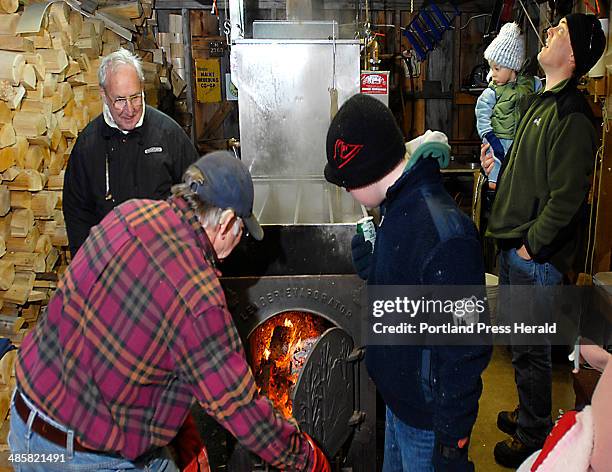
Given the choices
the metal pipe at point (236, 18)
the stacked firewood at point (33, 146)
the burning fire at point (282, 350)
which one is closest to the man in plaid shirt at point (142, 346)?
the burning fire at point (282, 350)

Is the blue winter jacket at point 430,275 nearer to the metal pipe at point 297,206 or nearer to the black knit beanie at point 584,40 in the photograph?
the metal pipe at point 297,206

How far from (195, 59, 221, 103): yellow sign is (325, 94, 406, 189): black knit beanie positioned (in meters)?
5.57

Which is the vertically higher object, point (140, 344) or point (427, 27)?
point (427, 27)

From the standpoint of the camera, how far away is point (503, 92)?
141 inches

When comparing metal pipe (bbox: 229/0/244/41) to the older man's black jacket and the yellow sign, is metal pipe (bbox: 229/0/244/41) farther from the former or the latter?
the yellow sign

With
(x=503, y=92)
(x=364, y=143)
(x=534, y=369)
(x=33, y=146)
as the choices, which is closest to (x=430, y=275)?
(x=364, y=143)

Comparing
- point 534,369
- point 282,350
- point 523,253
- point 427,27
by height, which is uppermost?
point 427,27

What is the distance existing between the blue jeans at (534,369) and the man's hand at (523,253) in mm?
15

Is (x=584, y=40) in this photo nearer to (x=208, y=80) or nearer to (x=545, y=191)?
(x=545, y=191)

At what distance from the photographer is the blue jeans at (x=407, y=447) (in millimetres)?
1860

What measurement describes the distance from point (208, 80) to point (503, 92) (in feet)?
14.1

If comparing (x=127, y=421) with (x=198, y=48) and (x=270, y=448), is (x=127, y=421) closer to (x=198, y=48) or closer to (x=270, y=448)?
(x=270, y=448)

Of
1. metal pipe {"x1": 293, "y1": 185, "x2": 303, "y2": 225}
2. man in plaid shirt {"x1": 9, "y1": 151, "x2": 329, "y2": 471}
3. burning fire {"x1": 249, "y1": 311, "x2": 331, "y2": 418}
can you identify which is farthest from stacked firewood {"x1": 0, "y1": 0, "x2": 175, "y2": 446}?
man in plaid shirt {"x1": 9, "y1": 151, "x2": 329, "y2": 471}

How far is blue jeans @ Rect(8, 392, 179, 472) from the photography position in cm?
157
